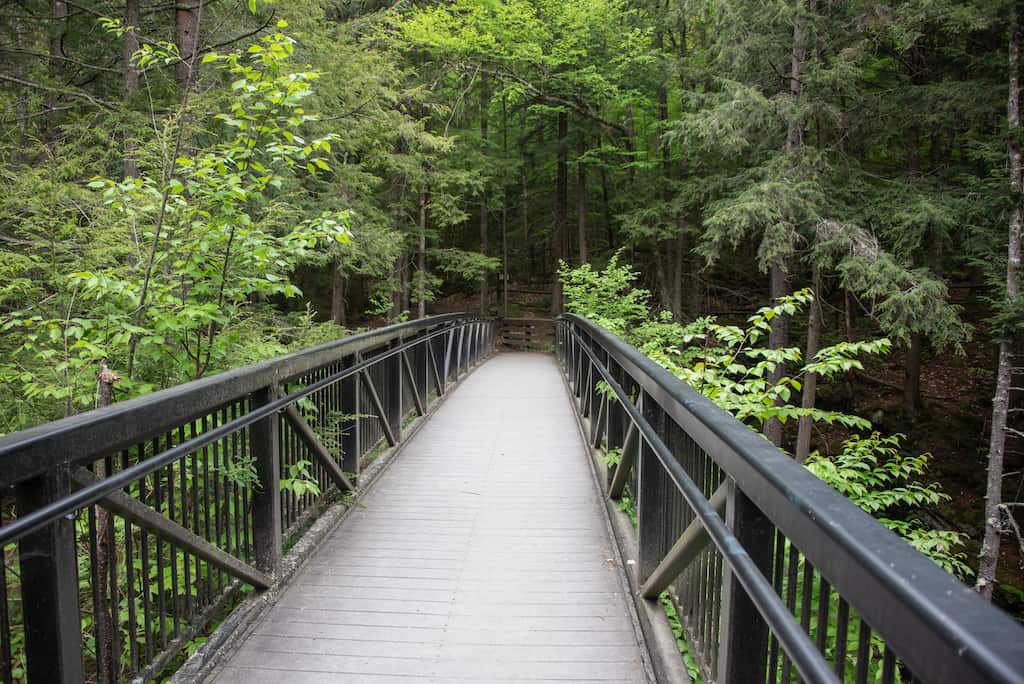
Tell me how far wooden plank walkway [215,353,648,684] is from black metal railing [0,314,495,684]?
0.31m

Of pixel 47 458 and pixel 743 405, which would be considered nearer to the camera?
pixel 47 458

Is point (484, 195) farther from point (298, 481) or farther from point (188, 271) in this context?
point (298, 481)

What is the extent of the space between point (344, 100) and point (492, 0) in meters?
7.45

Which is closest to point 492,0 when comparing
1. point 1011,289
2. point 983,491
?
point 1011,289

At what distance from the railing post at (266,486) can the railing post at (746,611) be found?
2.40 meters

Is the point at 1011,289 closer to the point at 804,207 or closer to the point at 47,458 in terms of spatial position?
the point at 804,207

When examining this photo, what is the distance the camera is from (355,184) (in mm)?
13695

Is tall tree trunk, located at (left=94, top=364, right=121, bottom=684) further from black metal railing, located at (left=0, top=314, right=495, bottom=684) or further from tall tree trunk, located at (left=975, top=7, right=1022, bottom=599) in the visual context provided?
tall tree trunk, located at (left=975, top=7, right=1022, bottom=599)

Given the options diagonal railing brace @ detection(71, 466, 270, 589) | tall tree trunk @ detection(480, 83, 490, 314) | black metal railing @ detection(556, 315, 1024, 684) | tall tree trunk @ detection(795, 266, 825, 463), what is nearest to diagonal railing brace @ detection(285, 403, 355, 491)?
diagonal railing brace @ detection(71, 466, 270, 589)

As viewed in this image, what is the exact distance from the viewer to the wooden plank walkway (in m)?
2.73

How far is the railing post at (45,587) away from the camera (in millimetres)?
1761


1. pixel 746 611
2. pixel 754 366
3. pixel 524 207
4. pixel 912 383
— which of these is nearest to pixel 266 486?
pixel 746 611

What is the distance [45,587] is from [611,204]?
20974 mm

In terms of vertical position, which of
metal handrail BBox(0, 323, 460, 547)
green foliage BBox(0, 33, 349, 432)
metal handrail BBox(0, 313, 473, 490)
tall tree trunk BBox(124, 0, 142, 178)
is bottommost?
metal handrail BBox(0, 323, 460, 547)
